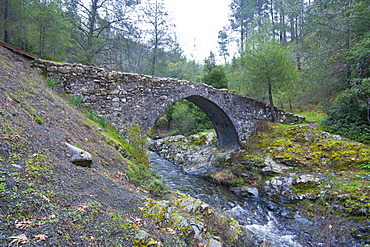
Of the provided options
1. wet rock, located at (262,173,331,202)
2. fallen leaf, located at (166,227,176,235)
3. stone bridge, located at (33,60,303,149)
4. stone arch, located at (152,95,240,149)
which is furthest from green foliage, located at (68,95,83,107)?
wet rock, located at (262,173,331,202)

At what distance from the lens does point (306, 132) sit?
10.2 m

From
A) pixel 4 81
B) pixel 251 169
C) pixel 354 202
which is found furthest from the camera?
pixel 251 169

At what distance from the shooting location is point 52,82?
20.1 feet

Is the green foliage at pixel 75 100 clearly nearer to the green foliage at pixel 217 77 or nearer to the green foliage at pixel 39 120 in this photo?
the green foliage at pixel 39 120

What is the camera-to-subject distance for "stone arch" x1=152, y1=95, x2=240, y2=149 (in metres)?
11.3

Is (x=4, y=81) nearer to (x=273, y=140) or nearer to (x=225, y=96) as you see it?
(x=225, y=96)

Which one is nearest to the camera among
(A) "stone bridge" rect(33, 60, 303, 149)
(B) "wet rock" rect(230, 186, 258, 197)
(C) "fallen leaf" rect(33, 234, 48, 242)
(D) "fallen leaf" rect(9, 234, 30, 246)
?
(D) "fallen leaf" rect(9, 234, 30, 246)

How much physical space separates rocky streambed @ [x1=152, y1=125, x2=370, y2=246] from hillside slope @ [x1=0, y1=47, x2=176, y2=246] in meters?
4.33

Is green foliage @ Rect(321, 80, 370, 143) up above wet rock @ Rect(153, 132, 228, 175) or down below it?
above

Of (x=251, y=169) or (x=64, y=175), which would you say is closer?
(x=64, y=175)

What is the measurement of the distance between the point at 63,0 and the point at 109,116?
11.2 metres

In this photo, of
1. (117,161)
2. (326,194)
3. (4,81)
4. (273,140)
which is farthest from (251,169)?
(4,81)

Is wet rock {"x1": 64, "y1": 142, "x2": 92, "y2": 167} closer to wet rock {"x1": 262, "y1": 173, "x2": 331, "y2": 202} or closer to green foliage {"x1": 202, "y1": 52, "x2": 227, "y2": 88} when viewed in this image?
wet rock {"x1": 262, "y1": 173, "x2": 331, "y2": 202}

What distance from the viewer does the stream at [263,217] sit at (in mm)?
5176
